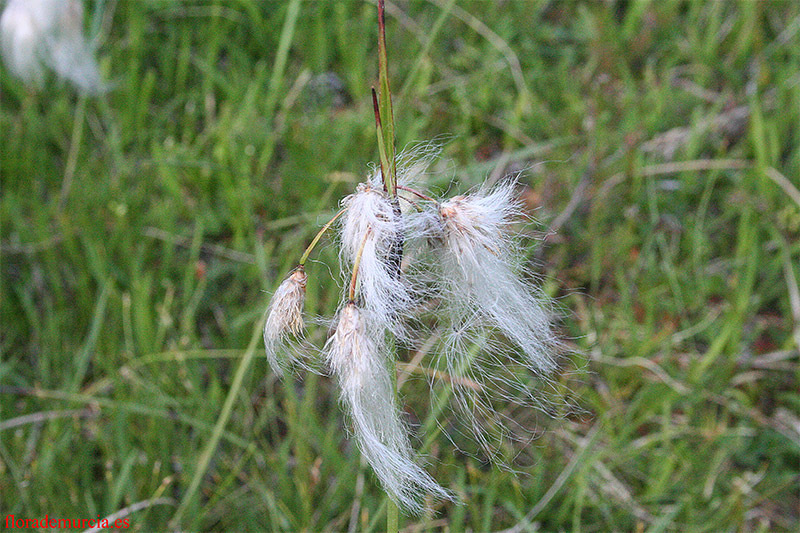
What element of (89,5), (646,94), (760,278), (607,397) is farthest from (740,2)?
(89,5)

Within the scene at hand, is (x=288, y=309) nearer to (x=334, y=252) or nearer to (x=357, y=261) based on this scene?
(x=357, y=261)

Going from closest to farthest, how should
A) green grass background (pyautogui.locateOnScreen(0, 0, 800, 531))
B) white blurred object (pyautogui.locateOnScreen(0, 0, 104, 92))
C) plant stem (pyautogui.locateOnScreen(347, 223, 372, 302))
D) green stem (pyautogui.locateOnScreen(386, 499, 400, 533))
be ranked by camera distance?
1. plant stem (pyautogui.locateOnScreen(347, 223, 372, 302))
2. green stem (pyautogui.locateOnScreen(386, 499, 400, 533))
3. green grass background (pyautogui.locateOnScreen(0, 0, 800, 531))
4. white blurred object (pyautogui.locateOnScreen(0, 0, 104, 92))

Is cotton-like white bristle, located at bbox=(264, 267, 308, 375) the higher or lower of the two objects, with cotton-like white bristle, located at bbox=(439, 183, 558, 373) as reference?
lower

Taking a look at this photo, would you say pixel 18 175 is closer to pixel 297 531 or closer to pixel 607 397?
pixel 297 531

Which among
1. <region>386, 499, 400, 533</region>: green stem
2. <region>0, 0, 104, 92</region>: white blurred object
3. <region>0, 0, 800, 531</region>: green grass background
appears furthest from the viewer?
<region>0, 0, 104, 92</region>: white blurred object

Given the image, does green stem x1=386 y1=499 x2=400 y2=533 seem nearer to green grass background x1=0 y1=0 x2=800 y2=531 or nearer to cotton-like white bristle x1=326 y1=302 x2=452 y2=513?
cotton-like white bristle x1=326 y1=302 x2=452 y2=513

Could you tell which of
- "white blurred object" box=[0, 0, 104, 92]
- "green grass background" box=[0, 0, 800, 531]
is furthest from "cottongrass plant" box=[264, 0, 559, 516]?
"white blurred object" box=[0, 0, 104, 92]

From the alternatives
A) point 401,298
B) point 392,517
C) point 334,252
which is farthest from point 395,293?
point 334,252

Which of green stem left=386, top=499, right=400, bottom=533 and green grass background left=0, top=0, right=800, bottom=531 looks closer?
green stem left=386, top=499, right=400, bottom=533
